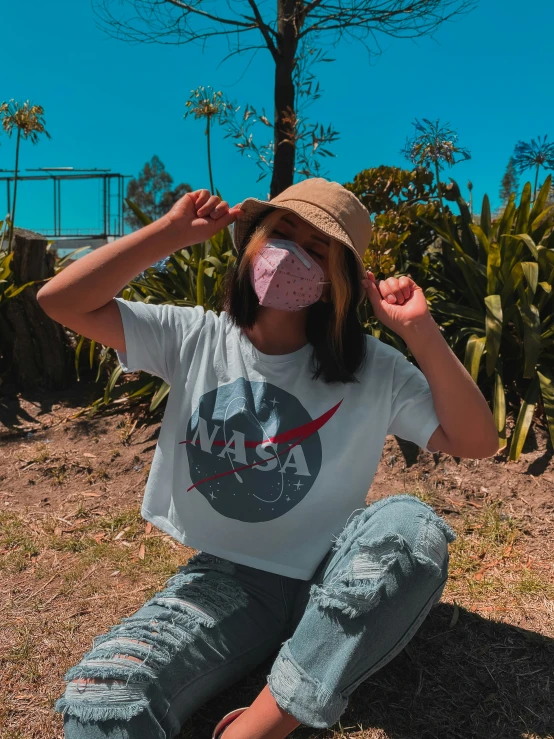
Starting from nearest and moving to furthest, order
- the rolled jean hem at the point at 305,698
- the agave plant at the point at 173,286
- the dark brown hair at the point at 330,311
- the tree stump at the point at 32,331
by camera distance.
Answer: the rolled jean hem at the point at 305,698 → the dark brown hair at the point at 330,311 → the agave plant at the point at 173,286 → the tree stump at the point at 32,331

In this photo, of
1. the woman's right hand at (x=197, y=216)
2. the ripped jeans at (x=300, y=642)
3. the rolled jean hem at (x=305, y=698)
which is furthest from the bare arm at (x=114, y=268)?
the rolled jean hem at (x=305, y=698)

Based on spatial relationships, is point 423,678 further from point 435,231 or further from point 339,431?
point 435,231

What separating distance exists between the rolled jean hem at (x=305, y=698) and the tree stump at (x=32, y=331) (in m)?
3.64

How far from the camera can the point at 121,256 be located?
153 cm

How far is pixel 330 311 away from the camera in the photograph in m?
1.73

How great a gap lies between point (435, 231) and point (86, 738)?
11.5 ft

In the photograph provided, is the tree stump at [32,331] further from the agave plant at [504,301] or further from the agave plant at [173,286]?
the agave plant at [504,301]

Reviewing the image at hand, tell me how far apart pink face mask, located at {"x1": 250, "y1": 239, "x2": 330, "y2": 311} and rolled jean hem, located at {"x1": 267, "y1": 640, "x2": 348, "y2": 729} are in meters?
0.88

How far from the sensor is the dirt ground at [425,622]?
5.25 ft

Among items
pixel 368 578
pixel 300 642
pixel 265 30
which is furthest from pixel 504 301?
pixel 265 30

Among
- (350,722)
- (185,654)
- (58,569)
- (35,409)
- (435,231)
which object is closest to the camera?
(185,654)

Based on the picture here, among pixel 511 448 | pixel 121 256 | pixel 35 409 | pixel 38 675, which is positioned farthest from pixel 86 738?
pixel 35 409

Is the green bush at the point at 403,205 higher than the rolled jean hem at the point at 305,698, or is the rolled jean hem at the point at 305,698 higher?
the green bush at the point at 403,205

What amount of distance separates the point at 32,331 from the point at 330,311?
135 inches
